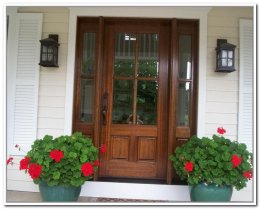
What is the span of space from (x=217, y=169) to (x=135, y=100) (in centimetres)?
125

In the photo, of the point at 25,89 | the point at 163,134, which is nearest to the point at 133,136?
the point at 163,134

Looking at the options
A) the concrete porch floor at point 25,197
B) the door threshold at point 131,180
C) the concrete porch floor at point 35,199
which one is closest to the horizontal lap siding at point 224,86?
the door threshold at point 131,180

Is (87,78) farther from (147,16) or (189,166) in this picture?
(189,166)

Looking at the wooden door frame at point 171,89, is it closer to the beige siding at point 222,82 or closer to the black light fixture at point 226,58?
the beige siding at point 222,82

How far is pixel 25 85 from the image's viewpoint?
3.60 m

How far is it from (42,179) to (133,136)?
46.9 inches

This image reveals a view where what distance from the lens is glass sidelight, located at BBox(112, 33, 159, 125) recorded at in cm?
364

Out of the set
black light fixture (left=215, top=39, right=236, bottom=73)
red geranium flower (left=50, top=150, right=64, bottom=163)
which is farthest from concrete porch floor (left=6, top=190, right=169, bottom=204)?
black light fixture (left=215, top=39, right=236, bottom=73)

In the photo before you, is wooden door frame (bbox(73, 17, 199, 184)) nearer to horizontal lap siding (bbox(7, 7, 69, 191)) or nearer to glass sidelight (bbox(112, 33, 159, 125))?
glass sidelight (bbox(112, 33, 159, 125))

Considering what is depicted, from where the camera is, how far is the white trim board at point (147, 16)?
3498 millimetres

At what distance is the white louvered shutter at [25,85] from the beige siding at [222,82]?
1.99 m

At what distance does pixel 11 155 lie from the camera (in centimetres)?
358

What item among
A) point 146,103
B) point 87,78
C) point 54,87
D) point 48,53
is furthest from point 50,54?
point 146,103

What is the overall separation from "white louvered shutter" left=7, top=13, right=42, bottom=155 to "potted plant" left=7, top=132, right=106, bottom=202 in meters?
0.70
